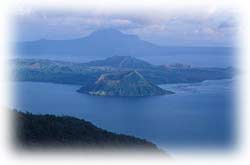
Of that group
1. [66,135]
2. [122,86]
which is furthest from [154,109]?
[66,135]

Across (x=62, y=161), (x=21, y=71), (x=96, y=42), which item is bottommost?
(x=62, y=161)

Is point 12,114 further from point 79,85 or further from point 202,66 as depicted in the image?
point 202,66

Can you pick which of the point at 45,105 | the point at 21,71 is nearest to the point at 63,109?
the point at 45,105

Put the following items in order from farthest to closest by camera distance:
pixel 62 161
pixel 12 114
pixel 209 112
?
pixel 209 112 < pixel 12 114 < pixel 62 161

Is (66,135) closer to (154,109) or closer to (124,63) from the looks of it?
(154,109)

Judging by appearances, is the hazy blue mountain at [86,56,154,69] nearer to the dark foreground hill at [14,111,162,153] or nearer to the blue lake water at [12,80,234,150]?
the blue lake water at [12,80,234,150]

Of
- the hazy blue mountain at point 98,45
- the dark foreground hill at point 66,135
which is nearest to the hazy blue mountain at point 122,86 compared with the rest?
the hazy blue mountain at point 98,45

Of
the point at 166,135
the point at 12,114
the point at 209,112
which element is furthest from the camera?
the point at 209,112

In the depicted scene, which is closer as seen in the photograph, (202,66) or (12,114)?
(12,114)
